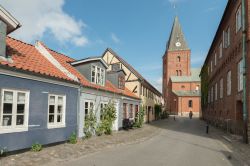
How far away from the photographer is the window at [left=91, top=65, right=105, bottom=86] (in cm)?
1969

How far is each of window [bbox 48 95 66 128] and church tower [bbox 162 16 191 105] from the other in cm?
7887

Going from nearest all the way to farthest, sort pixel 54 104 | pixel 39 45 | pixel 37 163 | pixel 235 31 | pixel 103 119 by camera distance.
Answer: pixel 37 163 → pixel 54 104 → pixel 39 45 → pixel 103 119 → pixel 235 31

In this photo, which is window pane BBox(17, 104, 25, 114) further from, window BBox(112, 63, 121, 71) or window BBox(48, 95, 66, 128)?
window BBox(112, 63, 121, 71)

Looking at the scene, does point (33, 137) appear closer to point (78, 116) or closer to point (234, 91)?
point (78, 116)

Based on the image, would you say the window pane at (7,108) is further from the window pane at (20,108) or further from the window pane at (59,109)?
the window pane at (59,109)

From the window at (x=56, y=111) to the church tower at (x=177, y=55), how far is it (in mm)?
78871

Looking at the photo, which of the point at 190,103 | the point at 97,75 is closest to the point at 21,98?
the point at 97,75

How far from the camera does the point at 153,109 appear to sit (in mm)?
44688

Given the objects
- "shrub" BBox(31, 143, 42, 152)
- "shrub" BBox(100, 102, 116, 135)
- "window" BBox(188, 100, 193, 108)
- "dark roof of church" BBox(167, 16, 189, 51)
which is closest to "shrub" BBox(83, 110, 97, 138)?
"shrub" BBox(100, 102, 116, 135)

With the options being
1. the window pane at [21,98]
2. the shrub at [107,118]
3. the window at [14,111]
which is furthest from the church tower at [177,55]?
the window pane at [21,98]

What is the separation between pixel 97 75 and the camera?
20281mm

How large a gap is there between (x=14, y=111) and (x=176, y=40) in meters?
86.3

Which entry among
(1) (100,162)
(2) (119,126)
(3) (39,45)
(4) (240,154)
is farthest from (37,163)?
(2) (119,126)

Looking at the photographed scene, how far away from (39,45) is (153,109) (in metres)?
29.8
